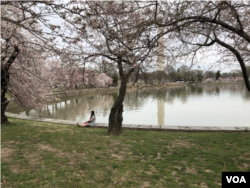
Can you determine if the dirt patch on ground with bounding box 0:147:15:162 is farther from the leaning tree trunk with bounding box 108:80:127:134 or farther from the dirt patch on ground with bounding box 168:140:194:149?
the dirt patch on ground with bounding box 168:140:194:149

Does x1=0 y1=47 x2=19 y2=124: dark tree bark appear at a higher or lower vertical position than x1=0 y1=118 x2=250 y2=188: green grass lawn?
higher

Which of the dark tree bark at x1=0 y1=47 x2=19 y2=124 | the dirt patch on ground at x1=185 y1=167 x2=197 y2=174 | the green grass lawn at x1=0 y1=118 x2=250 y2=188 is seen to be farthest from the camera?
the dark tree bark at x1=0 y1=47 x2=19 y2=124

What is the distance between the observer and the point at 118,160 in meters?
4.77

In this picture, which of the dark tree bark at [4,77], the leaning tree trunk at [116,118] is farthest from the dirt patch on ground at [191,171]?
the dark tree bark at [4,77]

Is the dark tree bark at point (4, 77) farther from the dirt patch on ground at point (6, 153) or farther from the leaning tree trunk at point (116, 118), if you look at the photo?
the leaning tree trunk at point (116, 118)

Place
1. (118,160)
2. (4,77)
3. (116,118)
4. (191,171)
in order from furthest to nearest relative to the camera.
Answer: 1. (4,77)
2. (116,118)
3. (118,160)
4. (191,171)

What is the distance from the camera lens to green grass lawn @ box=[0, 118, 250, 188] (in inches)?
145

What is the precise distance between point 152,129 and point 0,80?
669 centimetres

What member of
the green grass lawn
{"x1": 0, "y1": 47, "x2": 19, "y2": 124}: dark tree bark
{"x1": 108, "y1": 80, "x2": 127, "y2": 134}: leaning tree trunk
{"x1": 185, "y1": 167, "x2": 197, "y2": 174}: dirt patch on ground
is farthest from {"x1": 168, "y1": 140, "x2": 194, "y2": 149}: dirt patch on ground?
{"x1": 0, "y1": 47, "x2": 19, "y2": 124}: dark tree bark

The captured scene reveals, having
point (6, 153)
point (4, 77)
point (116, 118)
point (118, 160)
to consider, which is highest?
point (4, 77)

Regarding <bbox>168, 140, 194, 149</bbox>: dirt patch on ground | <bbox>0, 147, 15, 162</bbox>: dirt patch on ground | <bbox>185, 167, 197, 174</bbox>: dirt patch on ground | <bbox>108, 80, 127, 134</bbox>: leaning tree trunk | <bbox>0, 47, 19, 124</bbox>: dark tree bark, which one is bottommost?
<bbox>168, 140, 194, 149</bbox>: dirt patch on ground

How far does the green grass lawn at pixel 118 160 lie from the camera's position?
3.69 meters

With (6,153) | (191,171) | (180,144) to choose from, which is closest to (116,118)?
(180,144)

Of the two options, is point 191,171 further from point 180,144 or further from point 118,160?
point 180,144
